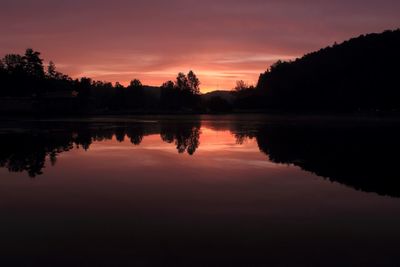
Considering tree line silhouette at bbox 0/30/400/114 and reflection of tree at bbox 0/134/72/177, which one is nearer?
reflection of tree at bbox 0/134/72/177

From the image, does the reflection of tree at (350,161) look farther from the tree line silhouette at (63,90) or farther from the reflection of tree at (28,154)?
the tree line silhouette at (63,90)

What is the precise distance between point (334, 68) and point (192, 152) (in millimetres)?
144118

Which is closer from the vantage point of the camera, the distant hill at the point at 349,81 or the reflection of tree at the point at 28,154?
the reflection of tree at the point at 28,154

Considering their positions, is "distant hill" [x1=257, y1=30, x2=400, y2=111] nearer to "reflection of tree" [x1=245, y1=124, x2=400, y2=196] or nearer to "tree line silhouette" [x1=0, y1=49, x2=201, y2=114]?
"tree line silhouette" [x1=0, y1=49, x2=201, y2=114]

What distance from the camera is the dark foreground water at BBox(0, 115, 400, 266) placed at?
771 centimetres

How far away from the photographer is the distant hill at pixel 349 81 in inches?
5007

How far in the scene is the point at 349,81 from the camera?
139000 millimetres

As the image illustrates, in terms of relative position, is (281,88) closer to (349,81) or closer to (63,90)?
(349,81)

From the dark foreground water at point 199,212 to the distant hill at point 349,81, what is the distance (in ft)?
387

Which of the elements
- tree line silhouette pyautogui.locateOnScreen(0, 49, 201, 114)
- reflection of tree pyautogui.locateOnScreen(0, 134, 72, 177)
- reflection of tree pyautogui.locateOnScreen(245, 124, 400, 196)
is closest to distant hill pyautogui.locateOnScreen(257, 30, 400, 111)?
tree line silhouette pyautogui.locateOnScreen(0, 49, 201, 114)

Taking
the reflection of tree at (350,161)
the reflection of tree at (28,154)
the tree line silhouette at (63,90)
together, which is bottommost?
the reflection of tree at (350,161)

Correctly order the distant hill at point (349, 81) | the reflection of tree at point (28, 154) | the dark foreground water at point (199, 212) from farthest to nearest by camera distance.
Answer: the distant hill at point (349, 81) → the reflection of tree at point (28, 154) → the dark foreground water at point (199, 212)

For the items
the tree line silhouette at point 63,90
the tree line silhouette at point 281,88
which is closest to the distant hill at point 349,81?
the tree line silhouette at point 281,88

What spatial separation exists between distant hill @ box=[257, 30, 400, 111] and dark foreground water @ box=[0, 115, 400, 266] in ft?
387
